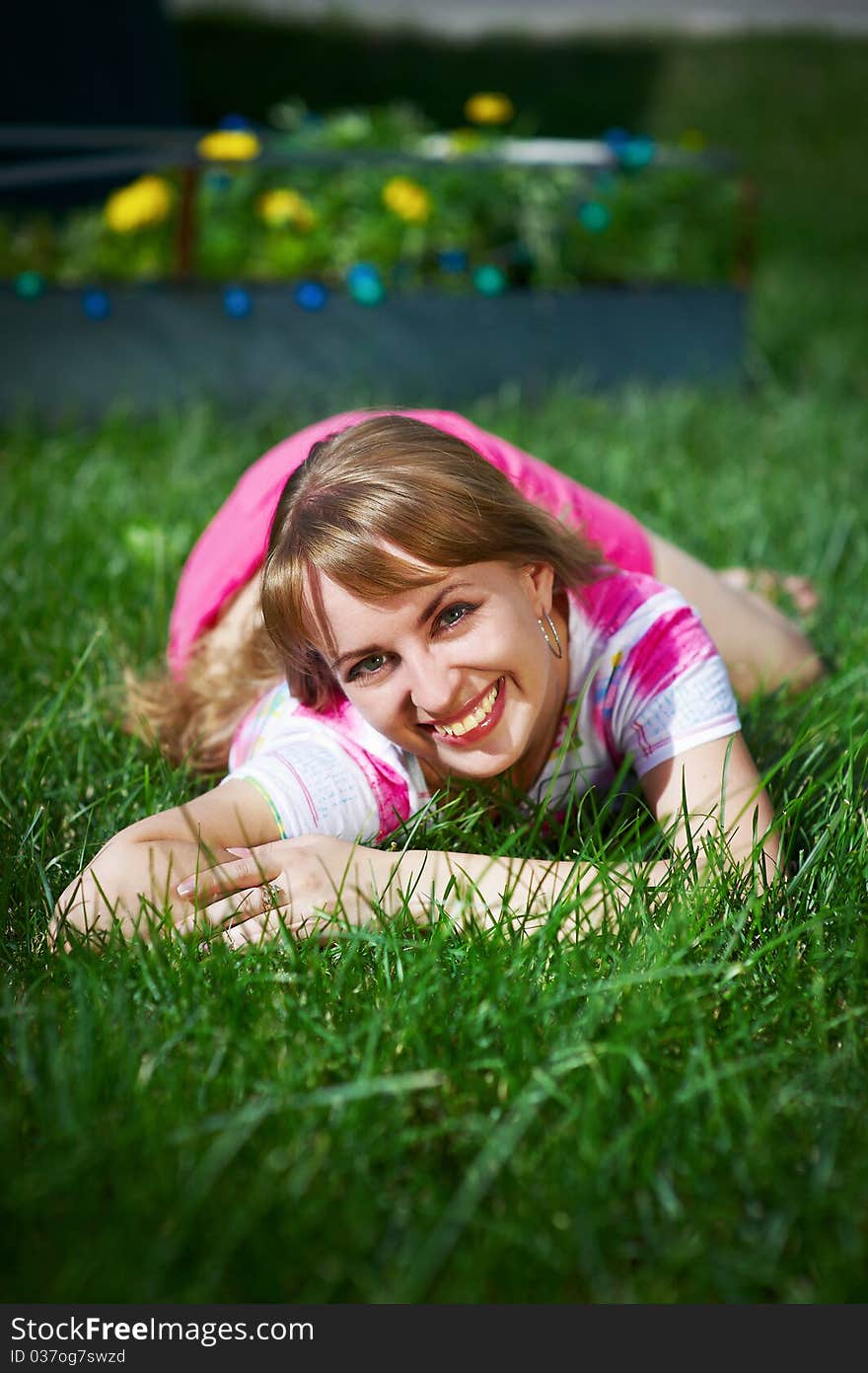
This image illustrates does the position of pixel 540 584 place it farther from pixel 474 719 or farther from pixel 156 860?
pixel 156 860

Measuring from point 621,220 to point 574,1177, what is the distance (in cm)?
428

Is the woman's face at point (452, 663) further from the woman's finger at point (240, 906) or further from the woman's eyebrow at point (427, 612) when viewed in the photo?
the woman's finger at point (240, 906)

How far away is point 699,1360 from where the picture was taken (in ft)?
3.65

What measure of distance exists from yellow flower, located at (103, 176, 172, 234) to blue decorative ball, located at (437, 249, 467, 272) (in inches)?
36.3

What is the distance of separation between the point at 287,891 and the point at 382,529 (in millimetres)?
459

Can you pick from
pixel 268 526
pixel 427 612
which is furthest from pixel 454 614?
pixel 268 526

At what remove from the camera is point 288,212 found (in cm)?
444

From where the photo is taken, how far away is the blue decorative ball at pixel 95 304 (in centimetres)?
414

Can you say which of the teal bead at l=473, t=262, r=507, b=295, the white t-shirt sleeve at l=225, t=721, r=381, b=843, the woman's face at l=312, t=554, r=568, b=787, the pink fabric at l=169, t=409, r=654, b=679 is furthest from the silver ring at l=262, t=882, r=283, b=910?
the teal bead at l=473, t=262, r=507, b=295

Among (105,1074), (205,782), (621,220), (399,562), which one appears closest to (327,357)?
(621,220)

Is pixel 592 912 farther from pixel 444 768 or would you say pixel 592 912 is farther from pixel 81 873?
pixel 81 873

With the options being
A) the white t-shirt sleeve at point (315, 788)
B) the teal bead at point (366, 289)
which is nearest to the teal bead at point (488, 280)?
the teal bead at point (366, 289)

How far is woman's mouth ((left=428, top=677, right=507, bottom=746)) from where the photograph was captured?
5.64 ft

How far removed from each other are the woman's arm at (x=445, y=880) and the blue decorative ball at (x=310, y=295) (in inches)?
A: 114
